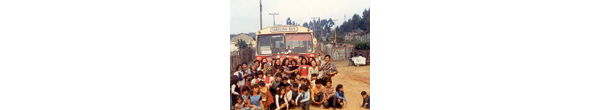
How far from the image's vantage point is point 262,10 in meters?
6.41

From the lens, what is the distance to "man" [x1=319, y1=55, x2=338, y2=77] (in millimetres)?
6250

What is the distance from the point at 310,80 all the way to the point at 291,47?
2.11 feet

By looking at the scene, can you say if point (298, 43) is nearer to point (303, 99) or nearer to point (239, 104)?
point (303, 99)

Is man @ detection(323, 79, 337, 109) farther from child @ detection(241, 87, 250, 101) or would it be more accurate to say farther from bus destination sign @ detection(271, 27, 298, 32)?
child @ detection(241, 87, 250, 101)

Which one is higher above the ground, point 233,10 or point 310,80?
point 233,10

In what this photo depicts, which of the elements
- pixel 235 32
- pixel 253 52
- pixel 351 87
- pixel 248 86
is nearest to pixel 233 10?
pixel 235 32

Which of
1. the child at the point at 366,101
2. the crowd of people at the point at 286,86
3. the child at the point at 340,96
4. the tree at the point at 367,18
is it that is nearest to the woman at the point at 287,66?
the crowd of people at the point at 286,86

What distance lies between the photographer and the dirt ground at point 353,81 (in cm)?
606

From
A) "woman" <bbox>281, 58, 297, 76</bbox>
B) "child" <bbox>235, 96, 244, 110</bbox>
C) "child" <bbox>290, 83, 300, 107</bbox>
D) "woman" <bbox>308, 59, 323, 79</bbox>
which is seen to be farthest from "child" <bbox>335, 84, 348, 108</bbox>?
"child" <bbox>235, 96, 244, 110</bbox>

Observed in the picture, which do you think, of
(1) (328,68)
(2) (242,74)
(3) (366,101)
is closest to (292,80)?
(1) (328,68)

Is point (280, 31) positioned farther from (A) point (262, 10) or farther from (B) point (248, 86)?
(B) point (248, 86)

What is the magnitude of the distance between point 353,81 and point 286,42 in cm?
128

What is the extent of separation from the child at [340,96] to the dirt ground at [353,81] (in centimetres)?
6

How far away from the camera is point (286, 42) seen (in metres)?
6.50
